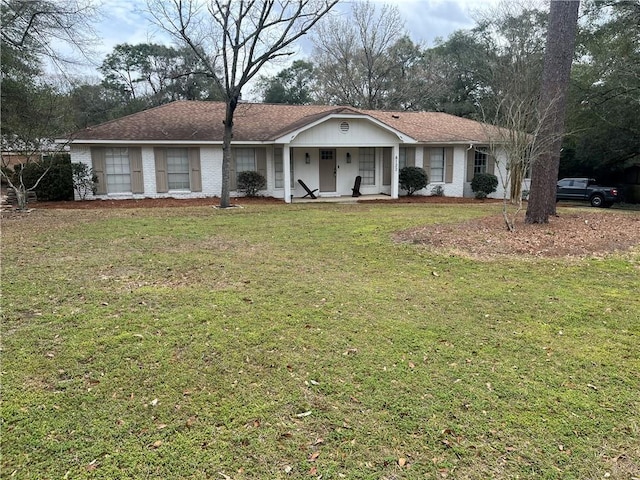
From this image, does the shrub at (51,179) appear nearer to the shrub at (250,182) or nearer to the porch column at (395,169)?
the shrub at (250,182)

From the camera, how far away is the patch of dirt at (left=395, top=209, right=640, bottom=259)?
8.14 meters

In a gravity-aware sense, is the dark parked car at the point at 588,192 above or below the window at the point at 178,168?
below

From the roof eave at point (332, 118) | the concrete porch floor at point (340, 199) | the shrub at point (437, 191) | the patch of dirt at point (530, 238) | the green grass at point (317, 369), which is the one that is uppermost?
the roof eave at point (332, 118)

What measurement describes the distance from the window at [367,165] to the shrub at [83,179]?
10.6 meters

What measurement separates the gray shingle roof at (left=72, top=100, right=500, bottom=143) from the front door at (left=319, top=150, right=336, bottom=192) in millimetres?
1762

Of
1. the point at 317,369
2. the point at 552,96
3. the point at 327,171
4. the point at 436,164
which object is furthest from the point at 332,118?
the point at 317,369

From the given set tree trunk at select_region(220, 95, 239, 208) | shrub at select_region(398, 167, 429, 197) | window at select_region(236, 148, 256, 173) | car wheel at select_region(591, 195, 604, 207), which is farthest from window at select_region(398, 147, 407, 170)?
car wheel at select_region(591, 195, 604, 207)

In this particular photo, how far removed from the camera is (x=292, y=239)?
30.4 ft

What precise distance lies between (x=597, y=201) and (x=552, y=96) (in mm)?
15136

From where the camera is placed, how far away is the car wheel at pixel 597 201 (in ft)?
74.3

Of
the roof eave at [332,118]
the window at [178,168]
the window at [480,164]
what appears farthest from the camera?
the window at [480,164]

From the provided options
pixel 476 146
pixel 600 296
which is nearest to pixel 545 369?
pixel 600 296

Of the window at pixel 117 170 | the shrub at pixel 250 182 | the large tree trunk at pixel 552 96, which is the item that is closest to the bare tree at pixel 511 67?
the large tree trunk at pixel 552 96

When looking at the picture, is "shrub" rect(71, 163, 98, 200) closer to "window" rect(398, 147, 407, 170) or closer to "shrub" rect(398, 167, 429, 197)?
"shrub" rect(398, 167, 429, 197)
